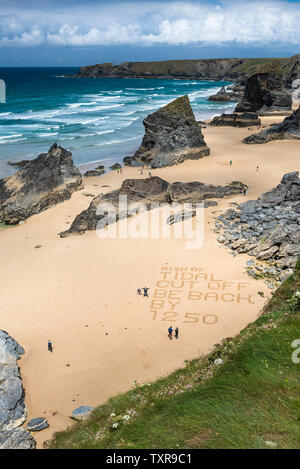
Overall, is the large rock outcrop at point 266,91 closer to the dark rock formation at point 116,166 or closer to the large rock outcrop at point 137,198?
the dark rock formation at point 116,166

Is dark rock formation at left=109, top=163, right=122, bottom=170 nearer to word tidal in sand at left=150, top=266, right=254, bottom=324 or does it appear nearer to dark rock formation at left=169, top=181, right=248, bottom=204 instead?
dark rock formation at left=169, top=181, right=248, bottom=204

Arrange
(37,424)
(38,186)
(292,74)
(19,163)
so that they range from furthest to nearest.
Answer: (292,74) < (19,163) < (38,186) < (37,424)

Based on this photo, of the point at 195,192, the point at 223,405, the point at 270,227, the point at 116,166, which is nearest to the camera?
the point at 223,405

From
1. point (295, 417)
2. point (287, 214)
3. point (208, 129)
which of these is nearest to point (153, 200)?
point (287, 214)

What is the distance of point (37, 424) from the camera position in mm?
12867

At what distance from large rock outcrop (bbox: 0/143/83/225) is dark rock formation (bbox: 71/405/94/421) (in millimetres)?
22581

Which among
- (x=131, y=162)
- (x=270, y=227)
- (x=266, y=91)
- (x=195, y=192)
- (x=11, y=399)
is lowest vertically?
(x=11, y=399)

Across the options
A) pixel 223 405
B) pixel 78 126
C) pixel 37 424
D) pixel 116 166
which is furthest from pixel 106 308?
pixel 78 126

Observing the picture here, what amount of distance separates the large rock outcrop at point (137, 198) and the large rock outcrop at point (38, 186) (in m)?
5.98

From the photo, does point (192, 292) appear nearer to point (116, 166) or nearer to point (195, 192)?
point (195, 192)

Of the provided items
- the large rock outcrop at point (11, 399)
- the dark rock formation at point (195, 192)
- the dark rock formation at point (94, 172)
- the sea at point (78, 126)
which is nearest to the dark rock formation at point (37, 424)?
the large rock outcrop at point (11, 399)

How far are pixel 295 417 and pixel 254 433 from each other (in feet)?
3.72

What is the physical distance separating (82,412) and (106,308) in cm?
679
